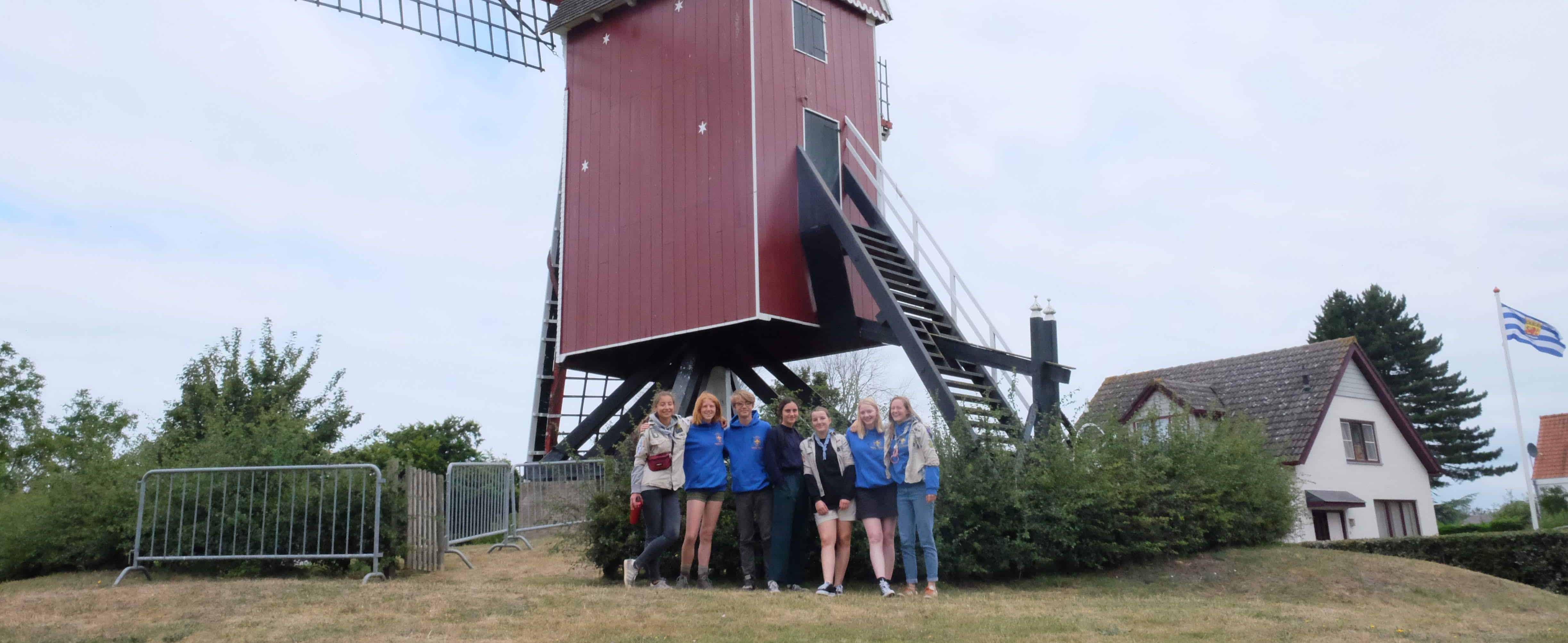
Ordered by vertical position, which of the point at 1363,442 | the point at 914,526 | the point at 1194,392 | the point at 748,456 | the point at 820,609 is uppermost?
the point at 1194,392

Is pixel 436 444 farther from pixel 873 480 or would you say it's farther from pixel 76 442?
pixel 873 480

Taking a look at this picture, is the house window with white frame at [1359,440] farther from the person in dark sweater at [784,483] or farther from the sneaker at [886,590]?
the person in dark sweater at [784,483]

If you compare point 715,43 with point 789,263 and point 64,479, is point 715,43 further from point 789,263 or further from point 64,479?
point 64,479

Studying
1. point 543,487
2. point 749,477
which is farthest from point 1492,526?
point 749,477

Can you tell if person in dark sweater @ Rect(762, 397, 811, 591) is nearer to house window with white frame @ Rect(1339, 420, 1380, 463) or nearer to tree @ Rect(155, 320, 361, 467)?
tree @ Rect(155, 320, 361, 467)

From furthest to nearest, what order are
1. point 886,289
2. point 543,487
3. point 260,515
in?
1. point 543,487
2. point 886,289
3. point 260,515

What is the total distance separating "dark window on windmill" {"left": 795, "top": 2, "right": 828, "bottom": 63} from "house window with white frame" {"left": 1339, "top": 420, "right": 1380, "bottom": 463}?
1702 centimetres

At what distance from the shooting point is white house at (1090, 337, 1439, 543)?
2694 cm

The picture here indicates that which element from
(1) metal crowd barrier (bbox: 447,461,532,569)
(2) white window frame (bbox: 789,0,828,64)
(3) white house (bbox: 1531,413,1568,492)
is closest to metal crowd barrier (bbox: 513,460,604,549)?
(1) metal crowd barrier (bbox: 447,461,532,569)

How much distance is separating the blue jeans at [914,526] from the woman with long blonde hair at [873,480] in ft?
0.30

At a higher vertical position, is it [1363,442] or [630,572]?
[1363,442]

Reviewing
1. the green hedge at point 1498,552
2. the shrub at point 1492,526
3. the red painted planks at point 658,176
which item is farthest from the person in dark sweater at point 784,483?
the shrub at point 1492,526

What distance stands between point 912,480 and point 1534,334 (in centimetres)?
2470

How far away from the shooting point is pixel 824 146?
18766 millimetres
